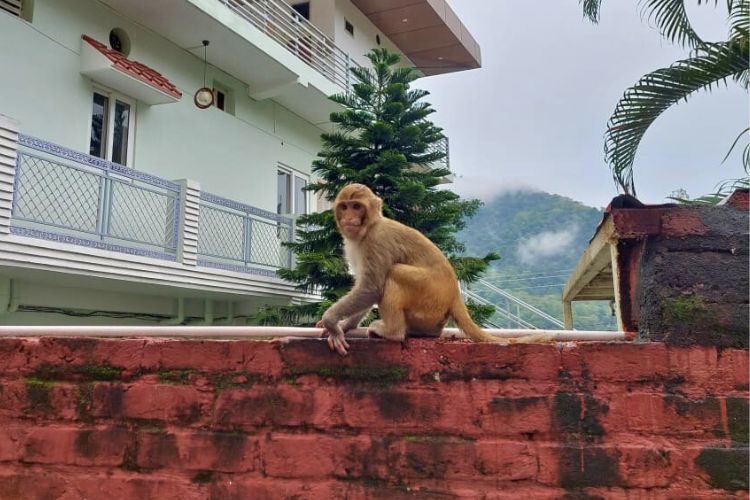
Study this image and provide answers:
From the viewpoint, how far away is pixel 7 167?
7105 millimetres

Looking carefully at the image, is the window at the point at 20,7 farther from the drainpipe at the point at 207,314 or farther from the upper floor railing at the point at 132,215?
the drainpipe at the point at 207,314

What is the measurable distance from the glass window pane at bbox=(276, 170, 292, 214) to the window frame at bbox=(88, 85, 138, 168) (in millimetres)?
4533

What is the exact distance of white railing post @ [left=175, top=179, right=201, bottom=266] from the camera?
9781 millimetres

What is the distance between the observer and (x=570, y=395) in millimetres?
2227

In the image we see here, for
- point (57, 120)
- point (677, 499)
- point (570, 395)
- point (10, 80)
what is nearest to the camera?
point (677, 499)

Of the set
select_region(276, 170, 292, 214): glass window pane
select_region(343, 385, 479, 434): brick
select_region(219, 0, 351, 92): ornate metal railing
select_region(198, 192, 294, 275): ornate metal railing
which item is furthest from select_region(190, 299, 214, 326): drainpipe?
select_region(343, 385, 479, 434): brick

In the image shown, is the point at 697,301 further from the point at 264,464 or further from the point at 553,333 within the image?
the point at 264,464

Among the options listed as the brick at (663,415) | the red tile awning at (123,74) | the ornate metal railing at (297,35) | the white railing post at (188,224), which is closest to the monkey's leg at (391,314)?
the brick at (663,415)

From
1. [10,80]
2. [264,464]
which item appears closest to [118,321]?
[10,80]

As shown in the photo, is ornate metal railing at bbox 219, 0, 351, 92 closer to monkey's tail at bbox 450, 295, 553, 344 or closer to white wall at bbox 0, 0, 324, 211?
white wall at bbox 0, 0, 324, 211

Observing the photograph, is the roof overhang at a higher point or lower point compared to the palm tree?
higher

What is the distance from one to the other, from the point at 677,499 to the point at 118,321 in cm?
1017

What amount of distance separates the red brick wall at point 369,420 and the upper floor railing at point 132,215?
5.67 m

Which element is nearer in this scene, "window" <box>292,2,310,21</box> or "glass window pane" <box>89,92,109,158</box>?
"glass window pane" <box>89,92,109,158</box>
